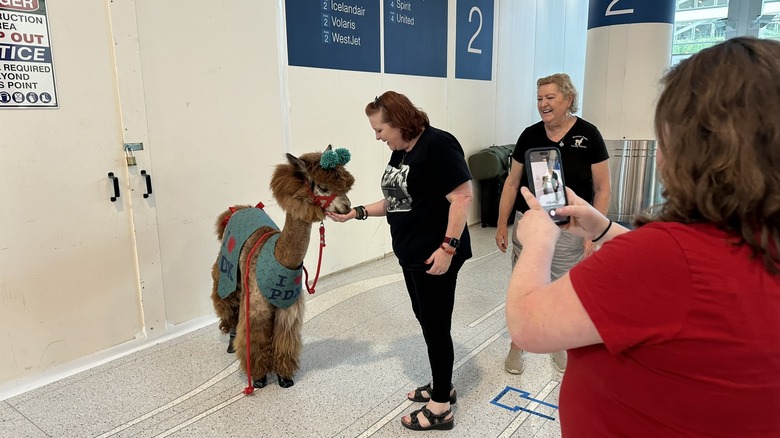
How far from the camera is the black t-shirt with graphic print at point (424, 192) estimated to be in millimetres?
2062

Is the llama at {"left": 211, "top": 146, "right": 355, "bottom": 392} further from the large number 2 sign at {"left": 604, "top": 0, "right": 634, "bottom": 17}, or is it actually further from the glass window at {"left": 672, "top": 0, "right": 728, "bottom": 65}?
the glass window at {"left": 672, "top": 0, "right": 728, "bottom": 65}

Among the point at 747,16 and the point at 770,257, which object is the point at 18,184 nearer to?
the point at 770,257

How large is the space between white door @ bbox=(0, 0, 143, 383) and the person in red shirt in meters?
2.70

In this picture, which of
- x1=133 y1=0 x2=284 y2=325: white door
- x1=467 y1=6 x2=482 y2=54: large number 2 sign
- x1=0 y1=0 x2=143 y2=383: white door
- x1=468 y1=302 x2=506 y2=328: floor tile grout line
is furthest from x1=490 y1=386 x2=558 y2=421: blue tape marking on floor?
x1=467 y1=6 x2=482 y2=54: large number 2 sign

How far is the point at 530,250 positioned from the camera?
0.96 meters

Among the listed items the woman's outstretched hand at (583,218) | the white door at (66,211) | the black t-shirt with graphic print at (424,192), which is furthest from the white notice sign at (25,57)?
the woman's outstretched hand at (583,218)

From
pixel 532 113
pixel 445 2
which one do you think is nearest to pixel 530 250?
pixel 445 2

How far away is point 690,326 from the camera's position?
73 cm

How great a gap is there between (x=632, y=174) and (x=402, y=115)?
14.6ft

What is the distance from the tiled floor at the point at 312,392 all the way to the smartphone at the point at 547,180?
4.59ft

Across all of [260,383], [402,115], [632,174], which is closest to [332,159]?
[402,115]

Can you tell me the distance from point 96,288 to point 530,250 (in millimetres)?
2751

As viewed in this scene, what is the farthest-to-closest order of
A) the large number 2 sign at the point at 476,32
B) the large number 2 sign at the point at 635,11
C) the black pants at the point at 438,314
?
1. the large number 2 sign at the point at 476,32
2. the large number 2 sign at the point at 635,11
3. the black pants at the point at 438,314

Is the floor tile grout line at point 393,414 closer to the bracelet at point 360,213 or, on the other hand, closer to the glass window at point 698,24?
the bracelet at point 360,213
